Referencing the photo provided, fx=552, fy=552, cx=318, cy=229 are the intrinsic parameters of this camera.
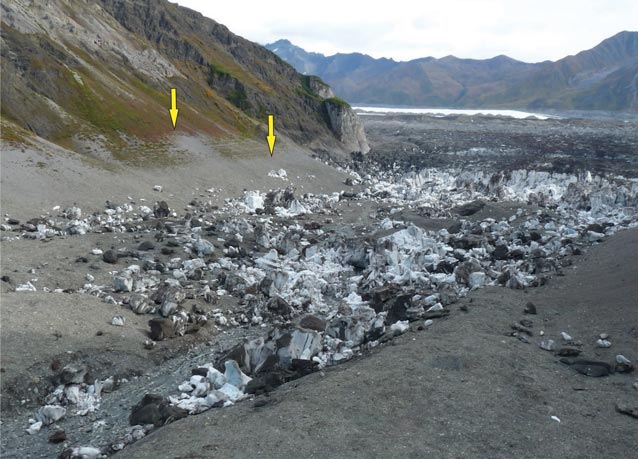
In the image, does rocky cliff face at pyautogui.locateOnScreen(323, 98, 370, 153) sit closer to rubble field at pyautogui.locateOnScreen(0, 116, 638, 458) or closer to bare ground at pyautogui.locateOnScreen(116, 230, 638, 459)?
rubble field at pyautogui.locateOnScreen(0, 116, 638, 458)

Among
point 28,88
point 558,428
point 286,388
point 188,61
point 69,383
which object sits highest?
point 188,61

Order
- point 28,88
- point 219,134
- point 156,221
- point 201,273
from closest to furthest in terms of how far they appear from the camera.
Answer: point 201,273, point 156,221, point 28,88, point 219,134

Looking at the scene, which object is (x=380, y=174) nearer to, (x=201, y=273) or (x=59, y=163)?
(x=59, y=163)

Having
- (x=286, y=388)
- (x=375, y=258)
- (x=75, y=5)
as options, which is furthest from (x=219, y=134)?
(x=286, y=388)

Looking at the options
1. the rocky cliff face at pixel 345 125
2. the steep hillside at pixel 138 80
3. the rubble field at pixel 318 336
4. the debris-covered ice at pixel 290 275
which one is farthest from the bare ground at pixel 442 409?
the rocky cliff face at pixel 345 125

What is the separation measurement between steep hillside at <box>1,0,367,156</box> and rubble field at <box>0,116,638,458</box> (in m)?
19.8

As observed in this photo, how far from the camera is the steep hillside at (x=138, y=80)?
162 ft

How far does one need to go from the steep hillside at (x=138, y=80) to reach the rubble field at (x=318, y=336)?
1976 cm

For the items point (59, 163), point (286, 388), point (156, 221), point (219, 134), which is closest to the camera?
point (286, 388)

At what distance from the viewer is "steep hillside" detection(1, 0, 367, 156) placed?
162 feet

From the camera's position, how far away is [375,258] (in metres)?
25.5

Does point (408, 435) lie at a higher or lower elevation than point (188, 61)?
lower

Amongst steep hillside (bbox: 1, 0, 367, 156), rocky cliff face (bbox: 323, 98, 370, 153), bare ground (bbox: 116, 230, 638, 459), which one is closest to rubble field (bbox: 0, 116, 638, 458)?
bare ground (bbox: 116, 230, 638, 459)

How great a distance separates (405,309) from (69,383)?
35.0 feet
